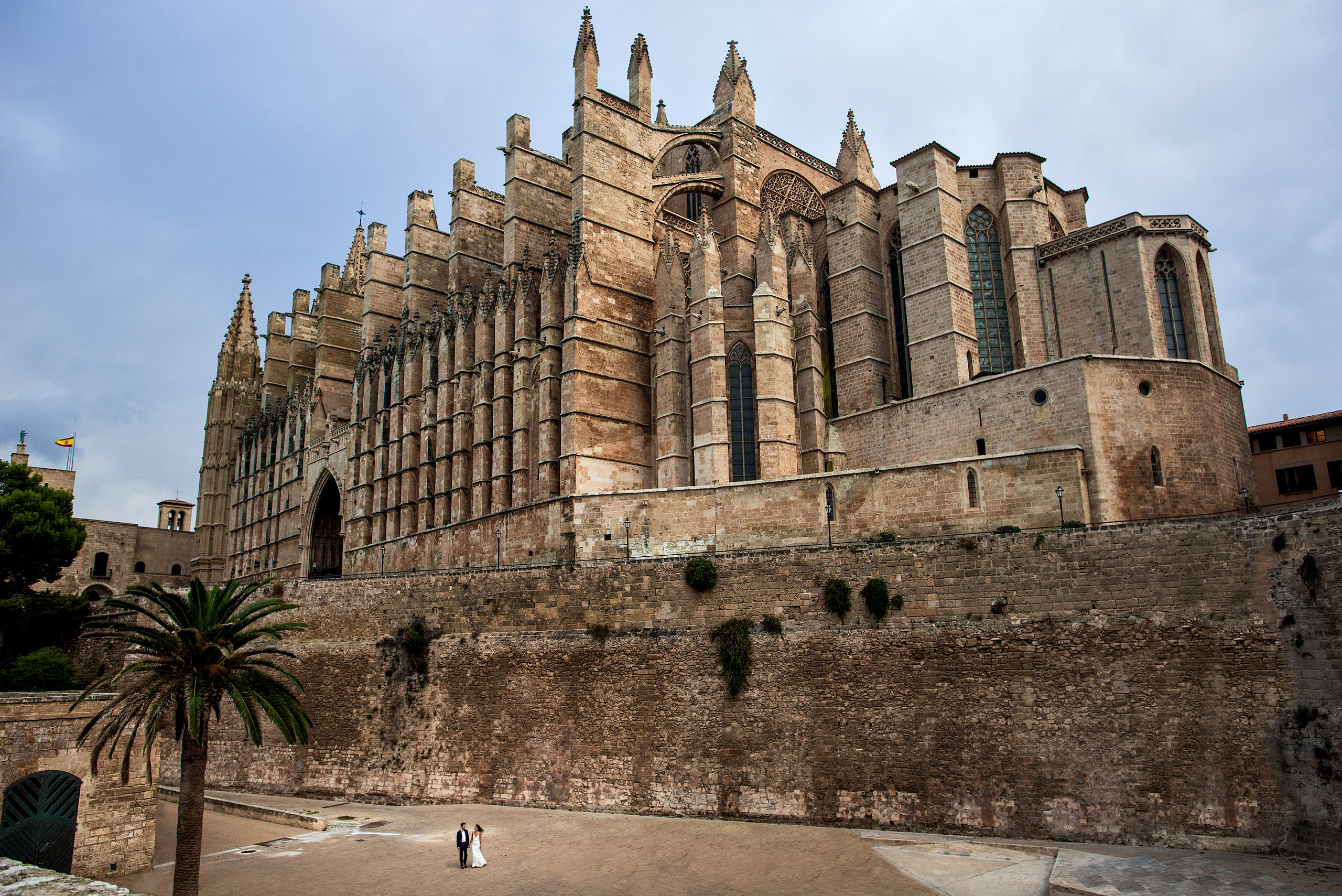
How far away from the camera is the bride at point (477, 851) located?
647 inches

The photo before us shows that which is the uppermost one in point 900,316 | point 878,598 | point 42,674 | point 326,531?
point 900,316

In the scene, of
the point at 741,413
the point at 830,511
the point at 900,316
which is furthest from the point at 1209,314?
the point at 741,413

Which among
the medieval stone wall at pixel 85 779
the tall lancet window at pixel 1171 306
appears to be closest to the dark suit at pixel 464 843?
the medieval stone wall at pixel 85 779

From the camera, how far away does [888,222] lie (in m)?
31.2

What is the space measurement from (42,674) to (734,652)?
74.1 feet

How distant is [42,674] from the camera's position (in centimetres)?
2808

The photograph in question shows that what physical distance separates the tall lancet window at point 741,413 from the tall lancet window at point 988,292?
283 inches

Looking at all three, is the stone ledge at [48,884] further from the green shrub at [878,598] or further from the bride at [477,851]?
the green shrub at [878,598]

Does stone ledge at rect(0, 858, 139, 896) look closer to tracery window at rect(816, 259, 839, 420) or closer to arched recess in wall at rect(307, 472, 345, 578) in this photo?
tracery window at rect(816, 259, 839, 420)

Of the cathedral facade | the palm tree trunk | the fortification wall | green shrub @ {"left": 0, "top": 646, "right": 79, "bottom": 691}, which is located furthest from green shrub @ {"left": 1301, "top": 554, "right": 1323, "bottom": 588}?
green shrub @ {"left": 0, "top": 646, "right": 79, "bottom": 691}

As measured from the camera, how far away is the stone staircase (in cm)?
1288

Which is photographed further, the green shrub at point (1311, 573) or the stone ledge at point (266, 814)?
the stone ledge at point (266, 814)

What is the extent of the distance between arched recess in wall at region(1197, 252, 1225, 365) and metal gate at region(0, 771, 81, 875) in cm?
2824

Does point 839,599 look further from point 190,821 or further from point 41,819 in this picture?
point 41,819
